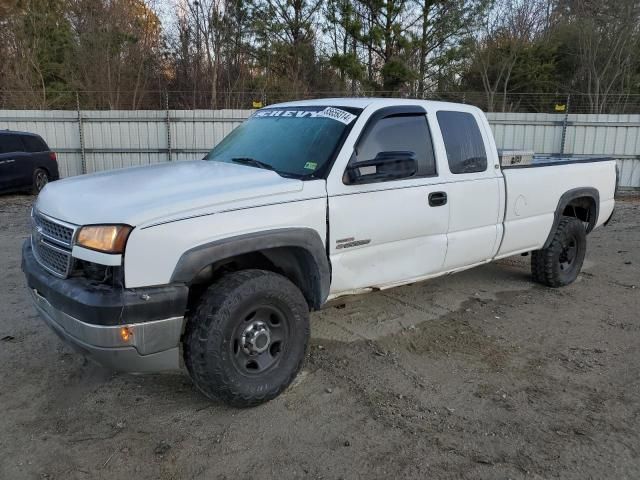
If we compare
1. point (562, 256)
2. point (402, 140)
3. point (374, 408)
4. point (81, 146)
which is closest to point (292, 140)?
point (402, 140)

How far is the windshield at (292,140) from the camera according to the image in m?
3.66

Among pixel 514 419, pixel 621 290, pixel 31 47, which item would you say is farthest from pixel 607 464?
pixel 31 47

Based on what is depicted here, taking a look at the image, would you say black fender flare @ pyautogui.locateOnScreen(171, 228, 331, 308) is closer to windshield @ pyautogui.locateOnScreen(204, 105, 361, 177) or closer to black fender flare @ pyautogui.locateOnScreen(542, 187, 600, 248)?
windshield @ pyautogui.locateOnScreen(204, 105, 361, 177)

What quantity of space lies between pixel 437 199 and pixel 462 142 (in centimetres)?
69

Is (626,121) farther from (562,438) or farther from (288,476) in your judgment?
(288,476)

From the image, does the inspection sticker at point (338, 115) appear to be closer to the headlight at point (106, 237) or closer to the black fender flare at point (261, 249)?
the black fender flare at point (261, 249)

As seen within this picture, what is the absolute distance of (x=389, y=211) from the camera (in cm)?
383

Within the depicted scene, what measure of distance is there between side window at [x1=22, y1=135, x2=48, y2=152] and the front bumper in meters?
11.8

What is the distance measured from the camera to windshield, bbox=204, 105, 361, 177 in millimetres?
3658

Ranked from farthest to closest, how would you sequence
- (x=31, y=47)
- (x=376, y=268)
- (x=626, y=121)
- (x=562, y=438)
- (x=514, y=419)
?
(x=31, y=47) → (x=626, y=121) → (x=376, y=268) → (x=514, y=419) → (x=562, y=438)

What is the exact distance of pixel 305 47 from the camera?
24609 millimetres

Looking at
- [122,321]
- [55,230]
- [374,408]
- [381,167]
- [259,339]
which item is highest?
[381,167]

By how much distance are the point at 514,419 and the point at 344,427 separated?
40.7 inches

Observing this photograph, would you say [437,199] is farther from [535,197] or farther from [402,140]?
[535,197]
